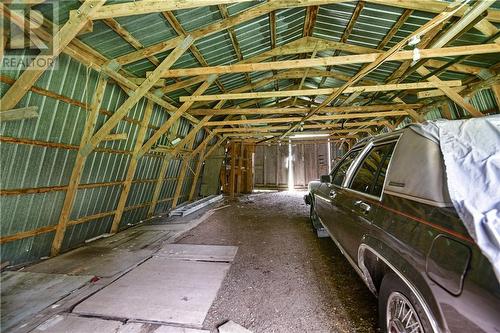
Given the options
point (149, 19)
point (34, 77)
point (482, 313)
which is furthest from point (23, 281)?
point (482, 313)

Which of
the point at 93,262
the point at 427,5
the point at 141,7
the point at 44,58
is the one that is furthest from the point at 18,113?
the point at 427,5

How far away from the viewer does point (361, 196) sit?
7.39 ft

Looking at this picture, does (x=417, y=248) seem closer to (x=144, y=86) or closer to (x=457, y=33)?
(x=457, y=33)

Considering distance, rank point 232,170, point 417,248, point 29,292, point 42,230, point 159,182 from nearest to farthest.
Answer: point 417,248, point 29,292, point 42,230, point 159,182, point 232,170

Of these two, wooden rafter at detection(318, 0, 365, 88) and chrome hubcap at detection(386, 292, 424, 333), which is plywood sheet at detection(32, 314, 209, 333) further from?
wooden rafter at detection(318, 0, 365, 88)

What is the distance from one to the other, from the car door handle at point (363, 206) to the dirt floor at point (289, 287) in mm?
1011

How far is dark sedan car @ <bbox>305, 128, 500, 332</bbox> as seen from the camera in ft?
3.40

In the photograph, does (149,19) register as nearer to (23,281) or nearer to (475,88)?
(23,281)

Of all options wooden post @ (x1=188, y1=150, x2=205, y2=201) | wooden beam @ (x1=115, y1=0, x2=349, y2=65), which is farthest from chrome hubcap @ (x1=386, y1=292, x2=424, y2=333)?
wooden post @ (x1=188, y1=150, x2=205, y2=201)

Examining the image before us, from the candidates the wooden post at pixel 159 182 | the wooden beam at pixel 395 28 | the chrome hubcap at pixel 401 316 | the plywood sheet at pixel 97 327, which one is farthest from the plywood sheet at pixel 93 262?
the wooden beam at pixel 395 28

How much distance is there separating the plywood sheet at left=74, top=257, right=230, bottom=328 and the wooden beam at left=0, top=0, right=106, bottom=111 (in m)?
2.57

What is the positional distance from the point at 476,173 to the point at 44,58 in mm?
4347

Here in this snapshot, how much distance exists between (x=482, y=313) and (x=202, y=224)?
5.45 metres

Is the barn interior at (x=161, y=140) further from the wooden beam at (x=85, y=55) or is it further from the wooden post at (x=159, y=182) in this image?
the wooden post at (x=159, y=182)
